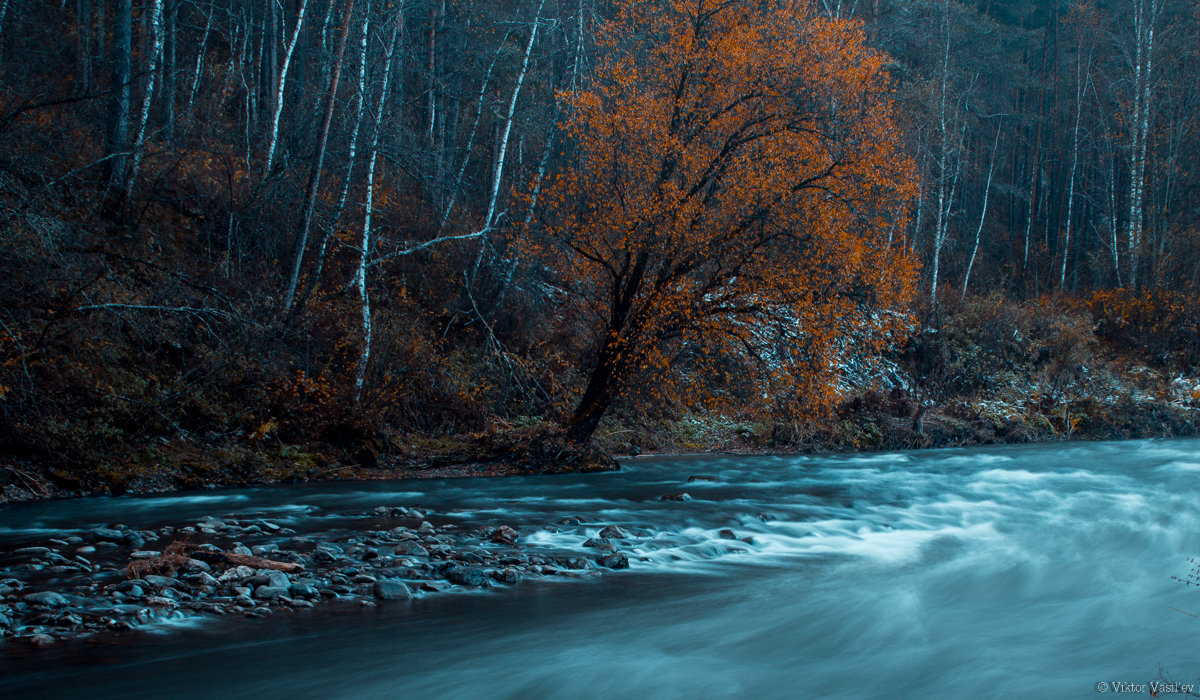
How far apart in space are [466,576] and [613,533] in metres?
2.62

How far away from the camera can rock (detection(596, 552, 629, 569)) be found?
760 centimetres

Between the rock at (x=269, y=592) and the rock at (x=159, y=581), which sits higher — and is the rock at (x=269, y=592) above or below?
below

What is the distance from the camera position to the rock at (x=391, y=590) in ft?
20.2

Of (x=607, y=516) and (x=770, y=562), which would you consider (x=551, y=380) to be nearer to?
(x=607, y=516)

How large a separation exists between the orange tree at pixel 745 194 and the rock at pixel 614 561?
5.76 m

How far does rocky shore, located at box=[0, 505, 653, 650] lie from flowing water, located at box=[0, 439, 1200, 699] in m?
0.26

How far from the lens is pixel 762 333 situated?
14.1 m

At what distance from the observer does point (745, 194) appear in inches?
501

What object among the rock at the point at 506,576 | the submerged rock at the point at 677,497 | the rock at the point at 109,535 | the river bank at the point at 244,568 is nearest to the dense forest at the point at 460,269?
the submerged rock at the point at 677,497

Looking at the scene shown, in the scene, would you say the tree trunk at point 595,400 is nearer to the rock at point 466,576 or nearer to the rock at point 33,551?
the rock at point 466,576

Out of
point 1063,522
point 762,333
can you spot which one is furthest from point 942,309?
point 1063,522

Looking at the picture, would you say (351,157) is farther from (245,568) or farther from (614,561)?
(614,561)

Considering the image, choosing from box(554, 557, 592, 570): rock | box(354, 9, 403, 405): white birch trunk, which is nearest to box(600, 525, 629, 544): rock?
box(554, 557, 592, 570): rock

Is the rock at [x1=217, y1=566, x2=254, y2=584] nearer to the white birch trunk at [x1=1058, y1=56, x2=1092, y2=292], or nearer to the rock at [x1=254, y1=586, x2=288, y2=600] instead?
the rock at [x1=254, y1=586, x2=288, y2=600]
